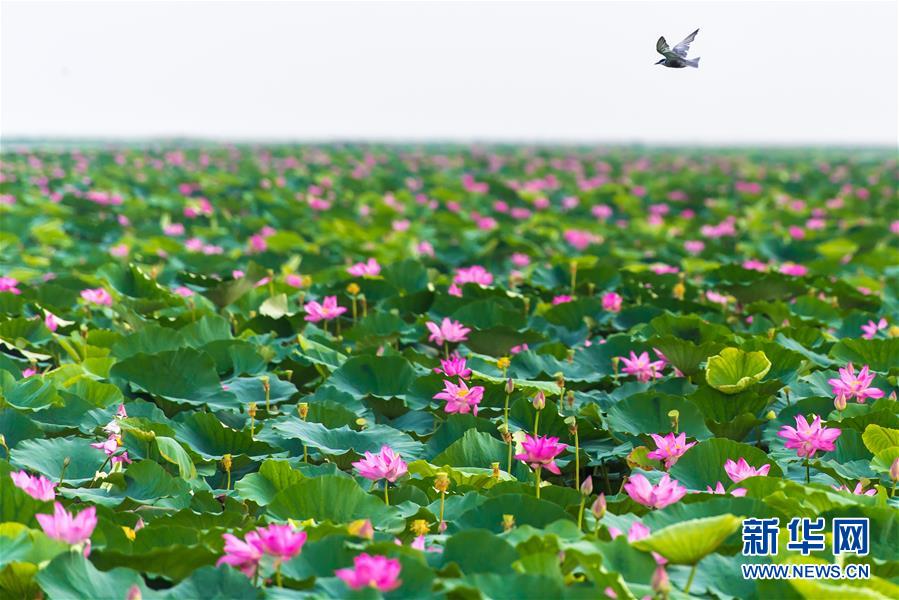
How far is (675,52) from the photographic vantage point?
236 centimetres

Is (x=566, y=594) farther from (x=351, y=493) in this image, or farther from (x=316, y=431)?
(x=316, y=431)

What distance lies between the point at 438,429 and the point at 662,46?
126 cm

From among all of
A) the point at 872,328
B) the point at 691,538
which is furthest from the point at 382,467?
the point at 872,328

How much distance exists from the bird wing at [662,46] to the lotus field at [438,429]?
93cm

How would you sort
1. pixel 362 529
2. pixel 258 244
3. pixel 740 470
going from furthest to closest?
1. pixel 258 244
2. pixel 740 470
3. pixel 362 529

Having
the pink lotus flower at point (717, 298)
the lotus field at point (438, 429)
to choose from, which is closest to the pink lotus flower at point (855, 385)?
the lotus field at point (438, 429)

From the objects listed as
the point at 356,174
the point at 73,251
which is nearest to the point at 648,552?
the point at 73,251

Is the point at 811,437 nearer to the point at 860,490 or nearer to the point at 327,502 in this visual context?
the point at 860,490

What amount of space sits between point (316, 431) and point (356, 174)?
516 inches

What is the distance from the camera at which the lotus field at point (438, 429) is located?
195 centimetres

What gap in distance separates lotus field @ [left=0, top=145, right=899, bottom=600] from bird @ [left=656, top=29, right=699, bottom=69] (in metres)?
0.91

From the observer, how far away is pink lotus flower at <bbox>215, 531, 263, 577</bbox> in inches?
74.0

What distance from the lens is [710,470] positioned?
2.69 metres

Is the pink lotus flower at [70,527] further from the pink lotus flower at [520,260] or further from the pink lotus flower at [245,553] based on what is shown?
the pink lotus flower at [520,260]
